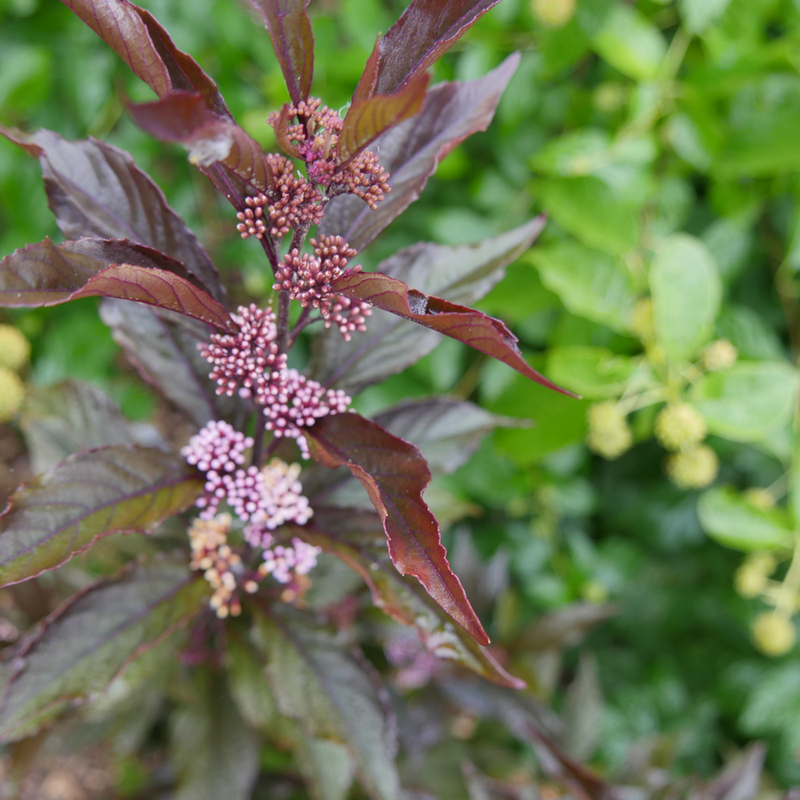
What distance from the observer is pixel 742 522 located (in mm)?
1233

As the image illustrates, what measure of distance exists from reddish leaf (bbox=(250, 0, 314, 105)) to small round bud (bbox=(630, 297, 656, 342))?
2.98ft

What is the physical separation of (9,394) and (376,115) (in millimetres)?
1396

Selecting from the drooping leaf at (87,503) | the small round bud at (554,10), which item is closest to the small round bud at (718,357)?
the small round bud at (554,10)

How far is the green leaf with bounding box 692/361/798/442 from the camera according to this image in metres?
1.08

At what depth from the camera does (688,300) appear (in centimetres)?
109

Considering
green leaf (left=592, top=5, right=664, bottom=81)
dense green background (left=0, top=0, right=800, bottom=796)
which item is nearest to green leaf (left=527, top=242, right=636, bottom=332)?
dense green background (left=0, top=0, right=800, bottom=796)

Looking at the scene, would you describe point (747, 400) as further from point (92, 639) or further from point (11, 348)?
point (11, 348)

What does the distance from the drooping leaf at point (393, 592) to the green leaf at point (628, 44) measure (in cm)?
107

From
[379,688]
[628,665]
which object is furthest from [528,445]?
[628,665]

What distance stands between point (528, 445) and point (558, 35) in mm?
804

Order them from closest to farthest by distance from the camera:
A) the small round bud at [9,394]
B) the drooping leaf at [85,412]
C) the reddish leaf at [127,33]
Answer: the reddish leaf at [127,33] < the drooping leaf at [85,412] < the small round bud at [9,394]

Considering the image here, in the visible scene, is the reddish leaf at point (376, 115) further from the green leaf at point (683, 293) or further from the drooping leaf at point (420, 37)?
the green leaf at point (683, 293)

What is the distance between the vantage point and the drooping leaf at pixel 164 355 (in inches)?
29.1

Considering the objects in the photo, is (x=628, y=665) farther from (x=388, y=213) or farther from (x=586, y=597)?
(x=388, y=213)
